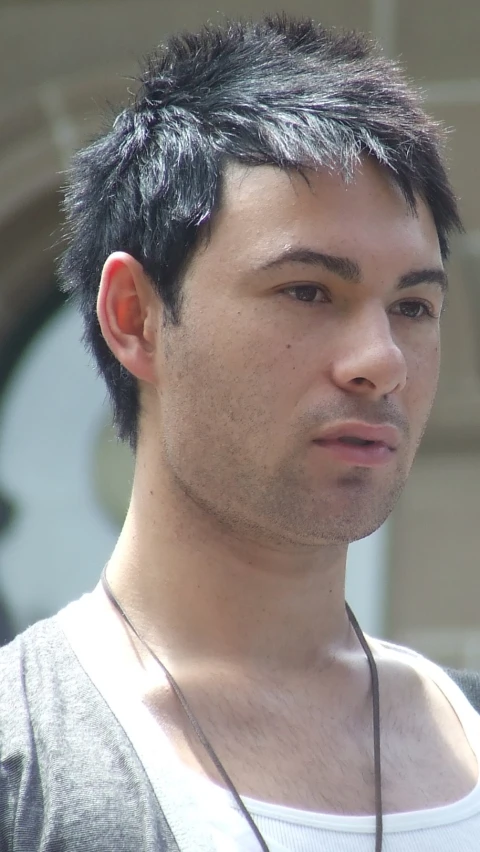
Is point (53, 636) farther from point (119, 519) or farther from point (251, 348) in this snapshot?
point (119, 519)

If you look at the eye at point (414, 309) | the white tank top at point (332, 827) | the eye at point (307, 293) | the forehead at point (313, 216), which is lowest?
the white tank top at point (332, 827)

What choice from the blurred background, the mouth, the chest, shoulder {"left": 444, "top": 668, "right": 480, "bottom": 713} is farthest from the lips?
the blurred background

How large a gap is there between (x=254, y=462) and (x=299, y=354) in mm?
143

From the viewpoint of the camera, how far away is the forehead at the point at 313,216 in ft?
4.71

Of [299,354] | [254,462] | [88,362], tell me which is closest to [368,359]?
[299,354]

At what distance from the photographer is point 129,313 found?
1585 mm

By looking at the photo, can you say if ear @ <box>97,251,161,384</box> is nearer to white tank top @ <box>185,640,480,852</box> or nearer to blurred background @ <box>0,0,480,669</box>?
white tank top @ <box>185,640,480,852</box>

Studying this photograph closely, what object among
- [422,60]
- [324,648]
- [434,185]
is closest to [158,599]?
[324,648]

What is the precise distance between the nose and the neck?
0.78ft

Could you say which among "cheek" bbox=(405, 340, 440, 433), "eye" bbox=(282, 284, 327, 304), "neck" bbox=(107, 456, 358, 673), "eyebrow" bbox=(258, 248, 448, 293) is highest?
"eyebrow" bbox=(258, 248, 448, 293)

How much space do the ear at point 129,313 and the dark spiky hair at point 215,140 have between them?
0.02m

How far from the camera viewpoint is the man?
1389 millimetres

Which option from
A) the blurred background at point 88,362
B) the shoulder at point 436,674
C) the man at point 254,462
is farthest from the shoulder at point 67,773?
the blurred background at point 88,362

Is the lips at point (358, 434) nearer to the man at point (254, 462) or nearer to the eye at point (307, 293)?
the man at point (254, 462)
